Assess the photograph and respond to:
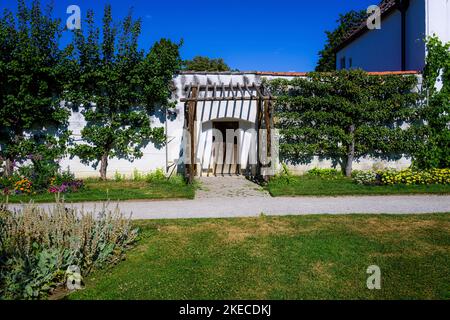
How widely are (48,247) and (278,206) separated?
530 centimetres

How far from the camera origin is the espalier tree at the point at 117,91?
12.7 metres

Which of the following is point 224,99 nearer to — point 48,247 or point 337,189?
point 337,189

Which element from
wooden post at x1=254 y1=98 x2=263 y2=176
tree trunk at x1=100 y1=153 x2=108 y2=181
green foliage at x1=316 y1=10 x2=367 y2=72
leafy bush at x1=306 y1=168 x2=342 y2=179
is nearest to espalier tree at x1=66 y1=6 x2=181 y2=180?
tree trunk at x1=100 y1=153 x2=108 y2=181

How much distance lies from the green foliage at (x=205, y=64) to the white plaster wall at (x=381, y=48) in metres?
21.9

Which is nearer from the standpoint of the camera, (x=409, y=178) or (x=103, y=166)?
(x=409, y=178)

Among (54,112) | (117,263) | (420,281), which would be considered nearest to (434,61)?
(420,281)

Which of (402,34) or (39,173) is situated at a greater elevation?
(402,34)

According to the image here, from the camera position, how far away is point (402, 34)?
14.1 m

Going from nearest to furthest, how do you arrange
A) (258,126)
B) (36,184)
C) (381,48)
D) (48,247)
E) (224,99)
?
1. (48,247)
2. (36,184)
3. (224,99)
4. (258,126)
5. (381,48)

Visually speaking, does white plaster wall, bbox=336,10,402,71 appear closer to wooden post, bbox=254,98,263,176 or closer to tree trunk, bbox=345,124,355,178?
tree trunk, bbox=345,124,355,178

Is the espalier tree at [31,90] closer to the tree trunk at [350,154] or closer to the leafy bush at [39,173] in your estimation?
the leafy bush at [39,173]

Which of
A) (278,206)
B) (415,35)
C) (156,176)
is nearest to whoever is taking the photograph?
(278,206)

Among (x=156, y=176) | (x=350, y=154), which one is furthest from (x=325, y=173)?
(x=156, y=176)

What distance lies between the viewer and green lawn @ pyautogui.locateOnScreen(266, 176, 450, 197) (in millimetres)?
9992
